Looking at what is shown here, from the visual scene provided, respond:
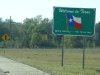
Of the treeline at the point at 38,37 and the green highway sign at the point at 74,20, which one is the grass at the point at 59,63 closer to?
the green highway sign at the point at 74,20

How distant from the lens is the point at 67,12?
87.0 feet

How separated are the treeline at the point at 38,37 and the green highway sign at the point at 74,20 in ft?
362

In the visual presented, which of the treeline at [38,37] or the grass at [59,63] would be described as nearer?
the grass at [59,63]

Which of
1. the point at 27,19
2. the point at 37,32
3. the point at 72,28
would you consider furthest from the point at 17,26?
the point at 72,28

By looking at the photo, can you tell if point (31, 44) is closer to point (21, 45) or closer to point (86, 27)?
point (21, 45)

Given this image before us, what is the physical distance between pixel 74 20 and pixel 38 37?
12072 cm

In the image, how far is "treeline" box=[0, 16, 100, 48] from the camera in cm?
14432

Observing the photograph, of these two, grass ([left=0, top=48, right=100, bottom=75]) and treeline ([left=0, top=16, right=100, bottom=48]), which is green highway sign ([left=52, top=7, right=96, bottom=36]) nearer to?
grass ([left=0, top=48, right=100, bottom=75])

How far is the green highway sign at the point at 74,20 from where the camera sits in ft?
87.0

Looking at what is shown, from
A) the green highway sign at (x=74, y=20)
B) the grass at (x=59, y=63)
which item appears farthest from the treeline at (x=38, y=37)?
the green highway sign at (x=74, y=20)

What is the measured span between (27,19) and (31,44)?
67.2 feet

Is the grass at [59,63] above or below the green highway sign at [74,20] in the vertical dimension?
below

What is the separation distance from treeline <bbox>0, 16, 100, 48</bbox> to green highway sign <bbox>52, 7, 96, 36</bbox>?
11021 cm

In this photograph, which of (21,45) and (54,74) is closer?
(54,74)
